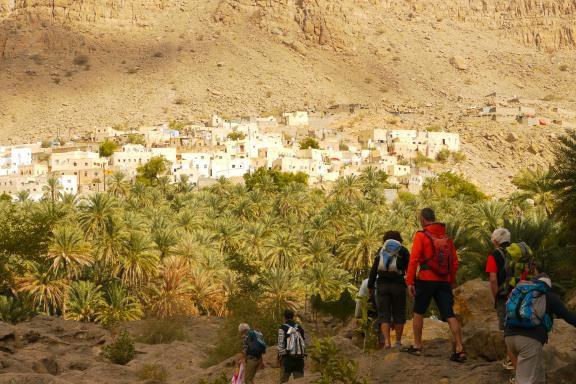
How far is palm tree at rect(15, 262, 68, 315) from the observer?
31.9 metres

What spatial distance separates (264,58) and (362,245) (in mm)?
89320

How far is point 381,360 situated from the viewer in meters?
9.86

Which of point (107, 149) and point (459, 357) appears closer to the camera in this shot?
point (459, 357)

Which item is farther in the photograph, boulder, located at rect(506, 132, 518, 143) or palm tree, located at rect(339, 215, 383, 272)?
boulder, located at rect(506, 132, 518, 143)

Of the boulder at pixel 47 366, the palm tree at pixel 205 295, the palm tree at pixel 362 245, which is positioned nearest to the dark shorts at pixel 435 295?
the boulder at pixel 47 366

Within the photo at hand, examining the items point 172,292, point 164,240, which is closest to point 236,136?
point 164,240

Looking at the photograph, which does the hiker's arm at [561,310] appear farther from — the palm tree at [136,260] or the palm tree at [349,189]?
the palm tree at [349,189]

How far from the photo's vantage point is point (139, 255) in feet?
113

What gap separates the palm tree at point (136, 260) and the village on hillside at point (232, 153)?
25.9 meters

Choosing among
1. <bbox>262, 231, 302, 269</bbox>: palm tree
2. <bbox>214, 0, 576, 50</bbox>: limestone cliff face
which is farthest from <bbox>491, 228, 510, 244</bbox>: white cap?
<bbox>214, 0, 576, 50</bbox>: limestone cliff face

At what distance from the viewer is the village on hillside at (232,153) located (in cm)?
6794

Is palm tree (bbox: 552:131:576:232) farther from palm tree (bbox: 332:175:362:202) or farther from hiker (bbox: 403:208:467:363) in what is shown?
palm tree (bbox: 332:175:362:202)

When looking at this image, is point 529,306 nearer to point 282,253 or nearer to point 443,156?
point 282,253

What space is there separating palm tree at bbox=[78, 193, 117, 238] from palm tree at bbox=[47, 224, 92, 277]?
1.06 m
